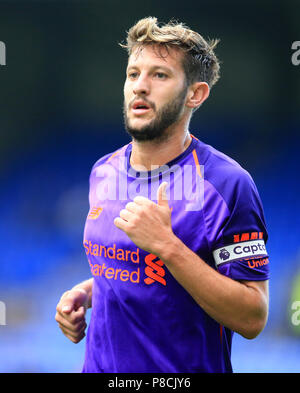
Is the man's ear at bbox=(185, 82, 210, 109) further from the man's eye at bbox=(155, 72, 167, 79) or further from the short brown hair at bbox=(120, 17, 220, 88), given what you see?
the man's eye at bbox=(155, 72, 167, 79)

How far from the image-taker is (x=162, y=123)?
1.54 m

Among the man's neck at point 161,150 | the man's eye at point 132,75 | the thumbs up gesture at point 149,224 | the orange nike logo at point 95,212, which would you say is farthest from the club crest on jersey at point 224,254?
the man's eye at point 132,75

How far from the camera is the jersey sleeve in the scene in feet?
4.45

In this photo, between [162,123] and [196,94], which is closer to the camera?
[162,123]

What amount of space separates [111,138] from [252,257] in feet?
7.50

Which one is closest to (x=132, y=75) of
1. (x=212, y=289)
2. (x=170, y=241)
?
(x=170, y=241)

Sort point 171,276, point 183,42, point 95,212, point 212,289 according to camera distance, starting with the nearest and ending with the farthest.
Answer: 1. point 212,289
2. point 171,276
3. point 183,42
4. point 95,212

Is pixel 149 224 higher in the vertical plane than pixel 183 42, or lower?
lower

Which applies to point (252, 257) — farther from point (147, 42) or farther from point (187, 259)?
point (147, 42)

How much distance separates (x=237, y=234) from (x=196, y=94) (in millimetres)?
610

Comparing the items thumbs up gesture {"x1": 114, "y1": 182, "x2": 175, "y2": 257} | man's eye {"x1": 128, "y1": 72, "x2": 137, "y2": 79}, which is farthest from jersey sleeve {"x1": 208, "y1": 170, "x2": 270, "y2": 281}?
man's eye {"x1": 128, "y1": 72, "x2": 137, "y2": 79}

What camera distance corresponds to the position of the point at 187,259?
1.29 m

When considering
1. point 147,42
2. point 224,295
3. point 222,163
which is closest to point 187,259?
point 224,295

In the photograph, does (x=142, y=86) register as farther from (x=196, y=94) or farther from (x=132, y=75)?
(x=196, y=94)
